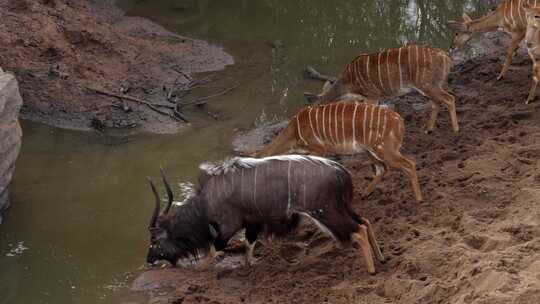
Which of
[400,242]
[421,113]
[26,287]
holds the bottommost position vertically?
[26,287]

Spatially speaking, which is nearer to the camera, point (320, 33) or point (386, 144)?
point (386, 144)

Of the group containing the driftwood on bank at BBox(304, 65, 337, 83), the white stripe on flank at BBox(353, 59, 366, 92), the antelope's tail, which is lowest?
the antelope's tail

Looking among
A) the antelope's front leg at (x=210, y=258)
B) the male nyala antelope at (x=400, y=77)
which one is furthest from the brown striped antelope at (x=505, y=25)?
the antelope's front leg at (x=210, y=258)

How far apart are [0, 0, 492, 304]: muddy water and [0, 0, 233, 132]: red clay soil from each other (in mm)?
265

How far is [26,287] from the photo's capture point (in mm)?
4816

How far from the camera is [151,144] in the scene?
6551mm

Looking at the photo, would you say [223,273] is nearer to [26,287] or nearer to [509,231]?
[26,287]

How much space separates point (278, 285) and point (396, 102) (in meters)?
2.93

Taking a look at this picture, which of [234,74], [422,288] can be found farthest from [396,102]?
[422,288]

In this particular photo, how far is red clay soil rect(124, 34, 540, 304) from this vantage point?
354 centimetres

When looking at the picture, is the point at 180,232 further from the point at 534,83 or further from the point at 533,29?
the point at 533,29

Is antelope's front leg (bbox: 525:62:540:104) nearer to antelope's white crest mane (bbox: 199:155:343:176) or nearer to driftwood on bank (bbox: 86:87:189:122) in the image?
antelope's white crest mane (bbox: 199:155:343:176)

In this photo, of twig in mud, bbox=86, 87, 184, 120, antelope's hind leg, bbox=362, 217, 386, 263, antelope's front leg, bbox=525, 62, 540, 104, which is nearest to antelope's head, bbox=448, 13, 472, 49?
antelope's front leg, bbox=525, 62, 540, 104

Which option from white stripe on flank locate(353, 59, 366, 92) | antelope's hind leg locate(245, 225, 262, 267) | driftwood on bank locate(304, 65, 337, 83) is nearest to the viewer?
antelope's hind leg locate(245, 225, 262, 267)
